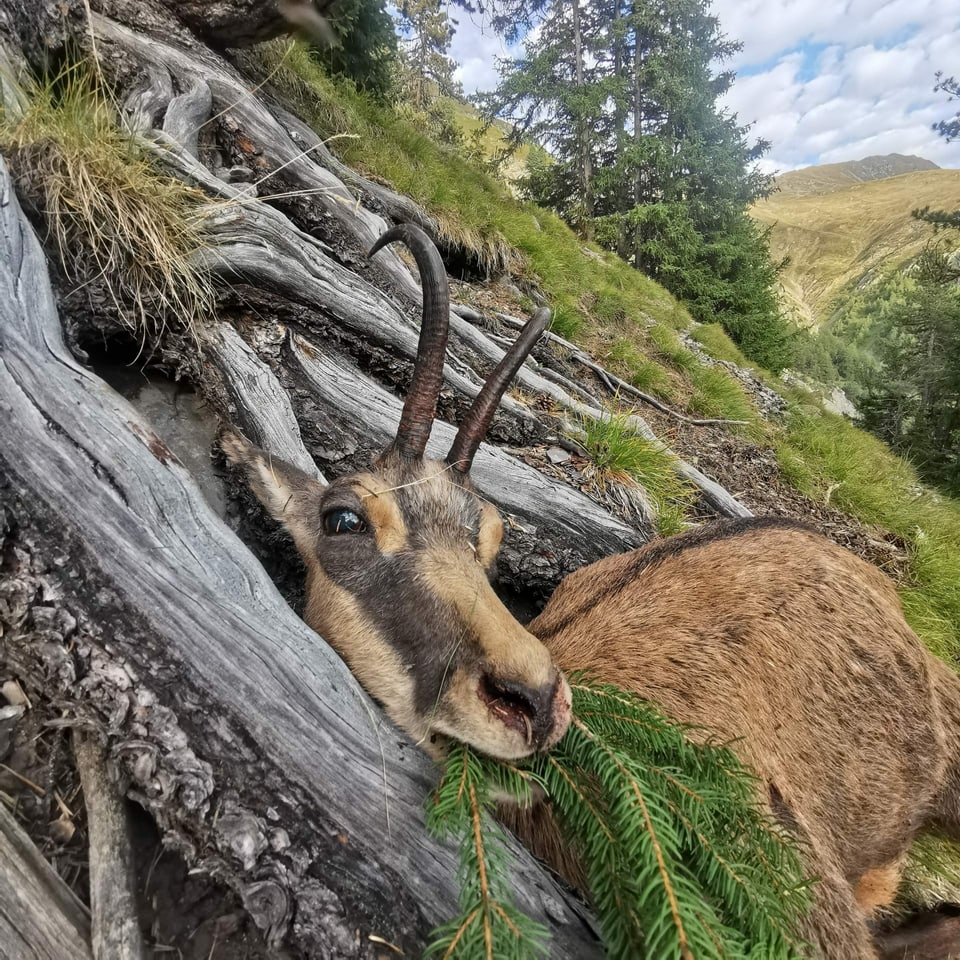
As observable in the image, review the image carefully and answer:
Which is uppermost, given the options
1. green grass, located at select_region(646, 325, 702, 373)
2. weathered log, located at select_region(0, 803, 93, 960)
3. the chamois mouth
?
green grass, located at select_region(646, 325, 702, 373)

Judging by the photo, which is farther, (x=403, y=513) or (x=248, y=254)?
(x=248, y=254)

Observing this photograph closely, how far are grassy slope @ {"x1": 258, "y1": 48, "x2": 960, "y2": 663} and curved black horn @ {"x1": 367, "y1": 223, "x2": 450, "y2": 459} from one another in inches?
249

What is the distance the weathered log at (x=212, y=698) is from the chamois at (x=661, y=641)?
1.22 feet

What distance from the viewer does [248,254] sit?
420cm

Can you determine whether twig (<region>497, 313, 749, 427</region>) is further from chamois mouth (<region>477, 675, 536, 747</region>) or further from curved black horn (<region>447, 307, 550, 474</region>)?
chamois mouth (<region>477, 675, 536, 747</region>)

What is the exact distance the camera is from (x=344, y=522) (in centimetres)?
294

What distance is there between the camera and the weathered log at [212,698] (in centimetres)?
179

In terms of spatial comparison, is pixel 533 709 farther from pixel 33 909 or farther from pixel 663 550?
pixel 663 550

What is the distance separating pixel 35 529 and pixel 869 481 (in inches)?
452

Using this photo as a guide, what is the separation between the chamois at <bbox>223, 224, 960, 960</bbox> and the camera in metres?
2.32

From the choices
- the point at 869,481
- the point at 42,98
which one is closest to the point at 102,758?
the point at 42,98

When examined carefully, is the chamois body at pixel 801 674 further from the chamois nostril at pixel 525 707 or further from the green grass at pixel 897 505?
the green grass at pixel 897 505

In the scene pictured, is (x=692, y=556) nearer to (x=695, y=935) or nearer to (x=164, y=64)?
(x=695, y=935)

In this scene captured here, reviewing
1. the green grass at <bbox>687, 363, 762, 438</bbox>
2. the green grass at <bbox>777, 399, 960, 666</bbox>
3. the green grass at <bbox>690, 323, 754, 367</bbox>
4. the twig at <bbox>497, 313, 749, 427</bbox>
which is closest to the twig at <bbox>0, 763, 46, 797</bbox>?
the twig at <bbox>497, 313, 749, 427</bbox>
